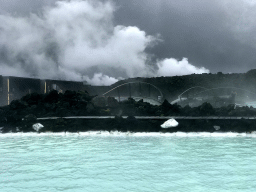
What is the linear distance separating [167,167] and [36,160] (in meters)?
6.17

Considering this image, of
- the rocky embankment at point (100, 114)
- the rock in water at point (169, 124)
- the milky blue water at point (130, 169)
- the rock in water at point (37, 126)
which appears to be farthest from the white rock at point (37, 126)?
the rock in water at point (169, 124)

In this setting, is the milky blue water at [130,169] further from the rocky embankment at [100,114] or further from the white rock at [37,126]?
the white rock at [37,126]

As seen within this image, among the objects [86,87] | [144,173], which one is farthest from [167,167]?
[86,87]

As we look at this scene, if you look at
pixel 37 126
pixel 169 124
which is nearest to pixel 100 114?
pixel 37 126

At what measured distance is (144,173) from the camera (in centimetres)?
1005

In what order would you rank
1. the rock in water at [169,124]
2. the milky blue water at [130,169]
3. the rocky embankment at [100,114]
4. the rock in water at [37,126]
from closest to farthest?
the milky blue water at [130,169] < the rocky embankment at [100,114] < the rock in water at [169,124] < the rock in water at [37,126]

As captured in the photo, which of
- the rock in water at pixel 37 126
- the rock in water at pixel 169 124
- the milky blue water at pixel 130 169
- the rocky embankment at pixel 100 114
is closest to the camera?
the milky blue water at pixel 130 169

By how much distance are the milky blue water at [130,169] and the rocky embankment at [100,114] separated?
24.3ft

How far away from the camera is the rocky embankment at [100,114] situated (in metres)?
23.9

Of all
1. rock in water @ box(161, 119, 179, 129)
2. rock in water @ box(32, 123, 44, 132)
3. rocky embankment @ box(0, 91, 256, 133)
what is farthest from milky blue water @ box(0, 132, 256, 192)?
rock in water @ box(32, 123, 44, 132)

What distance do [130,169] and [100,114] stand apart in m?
18.4

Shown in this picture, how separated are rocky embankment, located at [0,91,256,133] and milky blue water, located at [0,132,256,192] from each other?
7413 millimetres

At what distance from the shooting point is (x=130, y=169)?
10.7 metres

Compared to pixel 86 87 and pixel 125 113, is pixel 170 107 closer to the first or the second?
pixel 125 113
